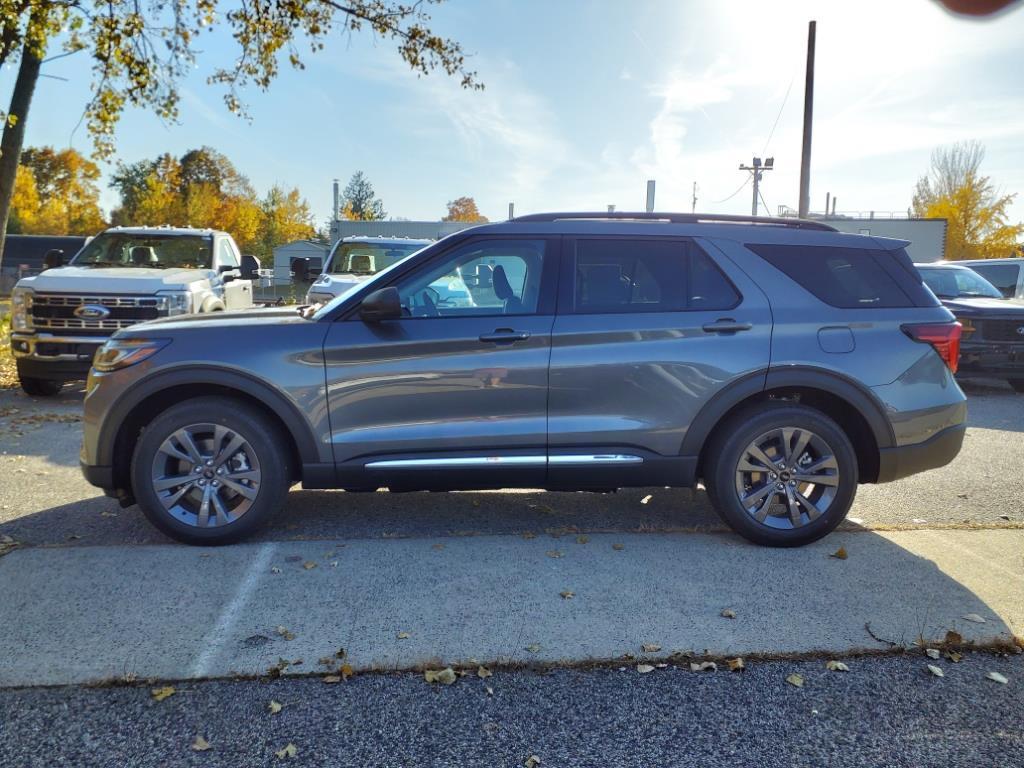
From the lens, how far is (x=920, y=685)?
127 inches

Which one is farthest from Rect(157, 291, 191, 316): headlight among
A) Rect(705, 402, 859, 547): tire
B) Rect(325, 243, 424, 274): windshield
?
Rect(705, 402, 859, 547): tire

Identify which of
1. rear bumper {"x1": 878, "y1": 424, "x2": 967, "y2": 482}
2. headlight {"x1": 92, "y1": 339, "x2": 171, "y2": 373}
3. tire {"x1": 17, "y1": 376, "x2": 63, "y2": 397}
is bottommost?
tire {"x1": 17, "y1": 376, "x2": 63, "y2": 397}

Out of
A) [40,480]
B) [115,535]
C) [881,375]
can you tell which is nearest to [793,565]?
[881,375]

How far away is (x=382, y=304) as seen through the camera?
4.46 meters

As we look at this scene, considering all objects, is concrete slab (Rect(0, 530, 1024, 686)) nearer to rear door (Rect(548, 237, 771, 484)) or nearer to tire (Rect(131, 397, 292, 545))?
tire (Rect(131, 397, 292, 545))

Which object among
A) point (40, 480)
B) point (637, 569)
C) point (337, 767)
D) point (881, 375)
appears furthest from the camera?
point (40, 480)

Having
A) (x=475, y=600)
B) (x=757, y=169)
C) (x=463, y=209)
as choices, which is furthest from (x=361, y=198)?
(x=475, y=600)

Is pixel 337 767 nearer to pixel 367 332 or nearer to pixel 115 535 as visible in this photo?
pixel 367 332

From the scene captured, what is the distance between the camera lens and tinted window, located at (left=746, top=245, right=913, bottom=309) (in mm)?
4789

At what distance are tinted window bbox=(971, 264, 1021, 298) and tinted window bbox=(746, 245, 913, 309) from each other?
37.5 ft

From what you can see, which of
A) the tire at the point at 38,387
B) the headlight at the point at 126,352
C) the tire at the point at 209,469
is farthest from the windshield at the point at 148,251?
the tire at the point at 209,469

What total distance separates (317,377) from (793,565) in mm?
2777

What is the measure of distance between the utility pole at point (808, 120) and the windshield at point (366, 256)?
12585mm

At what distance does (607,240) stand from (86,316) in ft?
22.2
